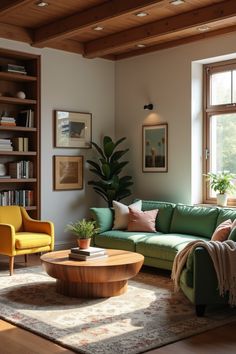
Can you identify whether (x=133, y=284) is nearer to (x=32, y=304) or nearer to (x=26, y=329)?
(x=32, y=304)

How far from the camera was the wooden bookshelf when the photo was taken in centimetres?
683

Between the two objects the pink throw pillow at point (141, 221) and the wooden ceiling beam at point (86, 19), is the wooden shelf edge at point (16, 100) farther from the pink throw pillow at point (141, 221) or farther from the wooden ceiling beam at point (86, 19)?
the pink throw pillow at point (141, 221)

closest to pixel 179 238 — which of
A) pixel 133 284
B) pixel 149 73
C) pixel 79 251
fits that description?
pixel 133 284

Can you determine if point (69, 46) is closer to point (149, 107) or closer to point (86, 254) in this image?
point (149, 107)

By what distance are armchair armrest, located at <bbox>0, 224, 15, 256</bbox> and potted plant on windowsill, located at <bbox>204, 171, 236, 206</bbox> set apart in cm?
270

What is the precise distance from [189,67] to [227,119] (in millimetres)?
905

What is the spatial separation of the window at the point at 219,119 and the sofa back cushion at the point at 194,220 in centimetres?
77

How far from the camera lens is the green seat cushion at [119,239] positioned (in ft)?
19.5

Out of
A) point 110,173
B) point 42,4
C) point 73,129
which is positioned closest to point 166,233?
point 110,173

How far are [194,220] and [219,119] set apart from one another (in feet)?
5.39

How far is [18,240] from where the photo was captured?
5699mm

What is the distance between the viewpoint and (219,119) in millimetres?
6887

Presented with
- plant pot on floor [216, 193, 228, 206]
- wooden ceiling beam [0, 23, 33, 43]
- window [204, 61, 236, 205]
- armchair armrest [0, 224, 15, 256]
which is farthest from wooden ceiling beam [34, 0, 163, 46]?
plant pot on floor [216, 193, 228, 206]

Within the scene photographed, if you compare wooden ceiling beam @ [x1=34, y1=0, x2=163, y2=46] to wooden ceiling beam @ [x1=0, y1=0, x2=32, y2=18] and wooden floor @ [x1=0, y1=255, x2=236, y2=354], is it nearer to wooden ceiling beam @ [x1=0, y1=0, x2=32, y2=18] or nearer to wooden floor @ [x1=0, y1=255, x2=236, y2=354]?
wooden ceiling beam @ [x1=0, y1=0, x2=32, y2=18]
